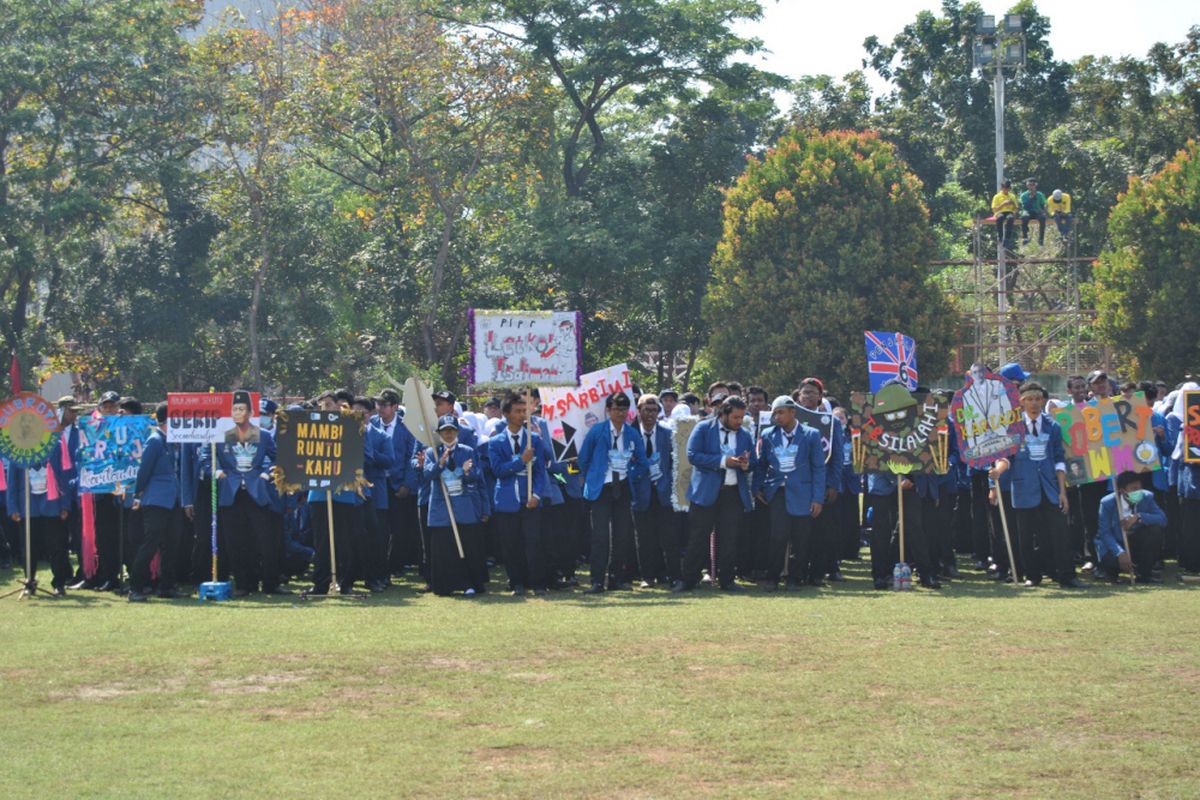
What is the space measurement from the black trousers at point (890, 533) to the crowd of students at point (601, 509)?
0.05 feet

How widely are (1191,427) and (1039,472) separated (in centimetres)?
199

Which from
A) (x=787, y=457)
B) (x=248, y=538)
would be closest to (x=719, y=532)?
(x=787, y=457)

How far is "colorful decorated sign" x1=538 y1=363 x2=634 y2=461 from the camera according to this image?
15.7m

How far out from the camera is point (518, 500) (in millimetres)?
14680

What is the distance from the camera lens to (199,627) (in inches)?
478

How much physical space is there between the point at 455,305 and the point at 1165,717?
3126 centimetres

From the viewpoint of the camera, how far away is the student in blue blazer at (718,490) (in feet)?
47.2

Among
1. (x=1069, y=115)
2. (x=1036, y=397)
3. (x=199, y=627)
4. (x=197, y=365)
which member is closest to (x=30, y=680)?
(x=199, y=627)

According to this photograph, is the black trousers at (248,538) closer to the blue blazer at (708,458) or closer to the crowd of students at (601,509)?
the crowd of students at (601,509)

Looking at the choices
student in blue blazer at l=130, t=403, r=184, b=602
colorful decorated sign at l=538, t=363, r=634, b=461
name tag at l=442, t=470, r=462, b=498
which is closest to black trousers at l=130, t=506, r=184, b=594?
student in blue blazer at l=130, t=403, r=184, b=602

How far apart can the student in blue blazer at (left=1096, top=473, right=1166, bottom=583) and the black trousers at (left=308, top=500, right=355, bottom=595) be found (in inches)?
267

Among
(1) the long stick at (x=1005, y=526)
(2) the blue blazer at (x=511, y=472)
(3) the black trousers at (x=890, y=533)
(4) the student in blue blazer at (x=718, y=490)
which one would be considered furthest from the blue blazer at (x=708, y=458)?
(1) the long stick at (x=1005, y=526)

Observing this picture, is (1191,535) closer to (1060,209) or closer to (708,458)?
(708,458)

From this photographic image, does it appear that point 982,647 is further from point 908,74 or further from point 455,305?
point 908,74
